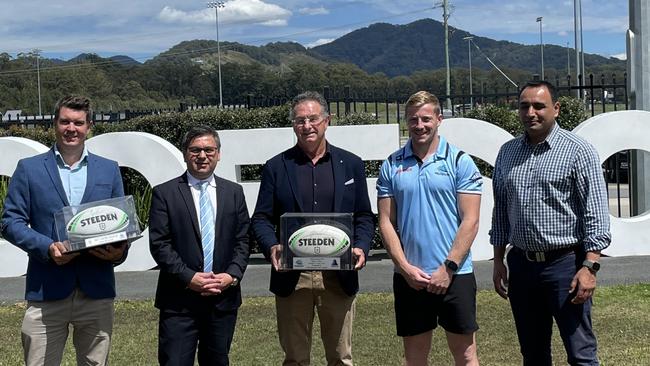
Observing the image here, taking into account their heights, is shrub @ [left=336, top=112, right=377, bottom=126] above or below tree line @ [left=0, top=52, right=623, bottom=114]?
below

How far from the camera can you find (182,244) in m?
4.31

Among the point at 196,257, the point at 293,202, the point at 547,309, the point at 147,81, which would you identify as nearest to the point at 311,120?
the point at 293,202

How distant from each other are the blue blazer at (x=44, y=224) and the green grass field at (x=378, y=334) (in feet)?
6.61

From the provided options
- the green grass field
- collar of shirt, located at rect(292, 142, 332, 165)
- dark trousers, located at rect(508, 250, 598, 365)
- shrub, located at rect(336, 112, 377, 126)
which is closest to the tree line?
shrub, located at rect(336, 112, 377, 126)

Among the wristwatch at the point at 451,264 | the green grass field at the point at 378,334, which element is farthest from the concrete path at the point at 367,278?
the wristwatch at the point at 451,264

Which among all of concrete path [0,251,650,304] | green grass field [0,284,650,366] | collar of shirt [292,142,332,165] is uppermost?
collar of shirt [292,142,332,165]

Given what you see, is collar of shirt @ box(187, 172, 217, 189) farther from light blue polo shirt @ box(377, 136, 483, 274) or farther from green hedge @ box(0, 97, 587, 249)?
green hedge @ box(0, 97, 587, 249)

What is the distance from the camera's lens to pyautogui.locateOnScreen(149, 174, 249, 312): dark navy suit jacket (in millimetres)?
4285

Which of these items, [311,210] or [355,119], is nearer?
[311,210]

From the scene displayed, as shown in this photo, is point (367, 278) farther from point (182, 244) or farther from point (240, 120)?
point (182, 244)

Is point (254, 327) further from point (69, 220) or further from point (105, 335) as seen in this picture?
point (69, 220)

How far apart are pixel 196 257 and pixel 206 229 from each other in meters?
0.17

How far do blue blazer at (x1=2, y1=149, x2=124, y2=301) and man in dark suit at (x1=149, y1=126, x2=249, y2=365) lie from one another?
38 cm

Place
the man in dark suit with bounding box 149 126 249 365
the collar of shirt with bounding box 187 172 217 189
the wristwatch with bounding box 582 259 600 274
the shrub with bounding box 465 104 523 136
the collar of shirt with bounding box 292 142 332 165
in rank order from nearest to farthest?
the wristwatch with bounding box 582 259 600 274 < the man in dark suit with bounding box 149 126 249 365 < the collar of shirt with bounding box 187 172 217 189 < the collar of shirt with bounding box 292 142 332 165 < the shrub with bounding box 465 104 523 136
